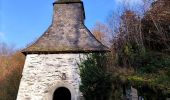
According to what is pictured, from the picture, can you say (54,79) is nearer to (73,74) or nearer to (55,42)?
(73,74)

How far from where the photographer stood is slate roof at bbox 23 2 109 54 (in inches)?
633

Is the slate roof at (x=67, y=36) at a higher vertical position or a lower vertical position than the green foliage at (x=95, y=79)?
higher

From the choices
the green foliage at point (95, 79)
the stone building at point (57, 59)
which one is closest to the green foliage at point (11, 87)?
the stone building at point (57, 59)

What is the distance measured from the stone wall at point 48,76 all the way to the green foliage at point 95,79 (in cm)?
45

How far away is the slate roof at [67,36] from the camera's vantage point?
52.7 feet

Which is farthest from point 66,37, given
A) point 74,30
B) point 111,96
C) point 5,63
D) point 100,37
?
point 5,63

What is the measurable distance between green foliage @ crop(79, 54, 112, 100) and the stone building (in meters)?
0.45

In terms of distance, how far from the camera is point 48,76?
1541 cm

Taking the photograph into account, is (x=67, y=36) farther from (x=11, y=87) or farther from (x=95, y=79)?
(x=11, y=87)

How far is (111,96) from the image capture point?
45.2 feet

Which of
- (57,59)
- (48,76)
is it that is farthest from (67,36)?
(48,76)

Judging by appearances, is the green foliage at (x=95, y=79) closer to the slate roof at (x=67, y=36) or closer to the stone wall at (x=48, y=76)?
the stone wall at (x=48, y=76)

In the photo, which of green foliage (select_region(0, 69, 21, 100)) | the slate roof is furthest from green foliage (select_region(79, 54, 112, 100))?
green foliage (select_region(0, 69, 21, 100))

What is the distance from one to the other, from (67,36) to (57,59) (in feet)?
5.99
